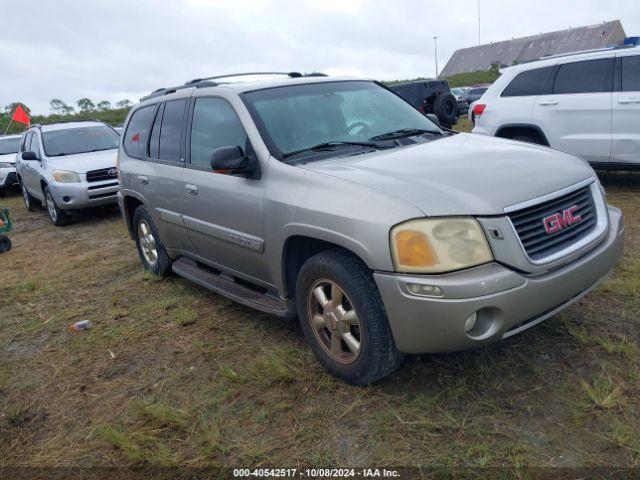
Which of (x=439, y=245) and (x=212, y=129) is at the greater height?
(x=212, y=129)

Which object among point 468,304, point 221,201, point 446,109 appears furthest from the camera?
point 446,109

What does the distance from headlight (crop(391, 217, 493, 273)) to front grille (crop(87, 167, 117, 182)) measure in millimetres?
7545

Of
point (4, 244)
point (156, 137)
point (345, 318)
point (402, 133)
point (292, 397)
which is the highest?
point (156, 137)

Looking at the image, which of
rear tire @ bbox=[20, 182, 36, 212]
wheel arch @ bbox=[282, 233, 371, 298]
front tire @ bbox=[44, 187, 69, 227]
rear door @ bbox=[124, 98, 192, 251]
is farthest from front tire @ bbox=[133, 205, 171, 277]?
rear tire @ bbox=[20, 182, 36, 212]

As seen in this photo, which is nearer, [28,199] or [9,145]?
[28,199]

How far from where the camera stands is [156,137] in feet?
16.2

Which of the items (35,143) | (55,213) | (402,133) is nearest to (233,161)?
(402,133)

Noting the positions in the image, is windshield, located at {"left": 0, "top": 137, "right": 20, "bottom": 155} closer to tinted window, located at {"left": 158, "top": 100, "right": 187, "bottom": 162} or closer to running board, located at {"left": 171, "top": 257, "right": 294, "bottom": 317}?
tinted window, located at {"left": 158, "top": 100, "right": 187, "bottom": 162}

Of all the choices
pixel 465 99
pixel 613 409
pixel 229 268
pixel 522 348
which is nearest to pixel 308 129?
pixel 229 268

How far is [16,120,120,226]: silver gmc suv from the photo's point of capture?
8953mm

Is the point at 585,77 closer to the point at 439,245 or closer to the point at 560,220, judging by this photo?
the point at 560,220

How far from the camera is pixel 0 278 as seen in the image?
638cm

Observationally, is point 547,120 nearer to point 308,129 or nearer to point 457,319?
point 308,129

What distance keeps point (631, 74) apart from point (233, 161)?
5.53m
